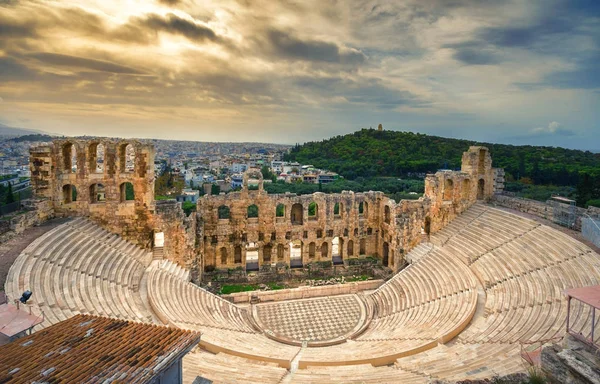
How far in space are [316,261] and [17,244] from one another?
64.1ft

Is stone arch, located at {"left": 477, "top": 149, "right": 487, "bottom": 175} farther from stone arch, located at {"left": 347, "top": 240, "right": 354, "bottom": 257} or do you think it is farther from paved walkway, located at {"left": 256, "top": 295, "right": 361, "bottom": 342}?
paved walkway, located at {"left": 256, "top": 295, "right": 361, "bottom": 342}

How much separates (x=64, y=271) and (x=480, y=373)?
17448 mm

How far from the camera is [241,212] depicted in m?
27.4

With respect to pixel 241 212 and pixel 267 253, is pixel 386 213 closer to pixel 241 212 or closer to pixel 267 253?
pixel 267 253

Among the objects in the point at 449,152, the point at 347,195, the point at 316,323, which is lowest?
the point at 316,323

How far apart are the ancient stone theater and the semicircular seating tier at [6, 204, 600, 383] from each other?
91 millimetres

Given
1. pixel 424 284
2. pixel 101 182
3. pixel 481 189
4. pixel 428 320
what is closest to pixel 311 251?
pixel 424 284

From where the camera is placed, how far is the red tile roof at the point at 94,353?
7293mm

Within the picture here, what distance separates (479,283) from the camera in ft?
68.5

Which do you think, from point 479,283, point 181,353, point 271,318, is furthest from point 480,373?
point 271,318

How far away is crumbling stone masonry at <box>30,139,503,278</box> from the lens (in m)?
23.6

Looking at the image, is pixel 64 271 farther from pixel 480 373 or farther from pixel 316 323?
pixel 480 373

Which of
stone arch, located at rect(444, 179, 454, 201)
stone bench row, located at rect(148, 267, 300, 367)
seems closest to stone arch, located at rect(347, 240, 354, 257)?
stone arch, located at rect(444, 179, 454, 201)

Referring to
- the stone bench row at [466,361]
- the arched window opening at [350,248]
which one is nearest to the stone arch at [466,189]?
the arched window opening at [350,248]
